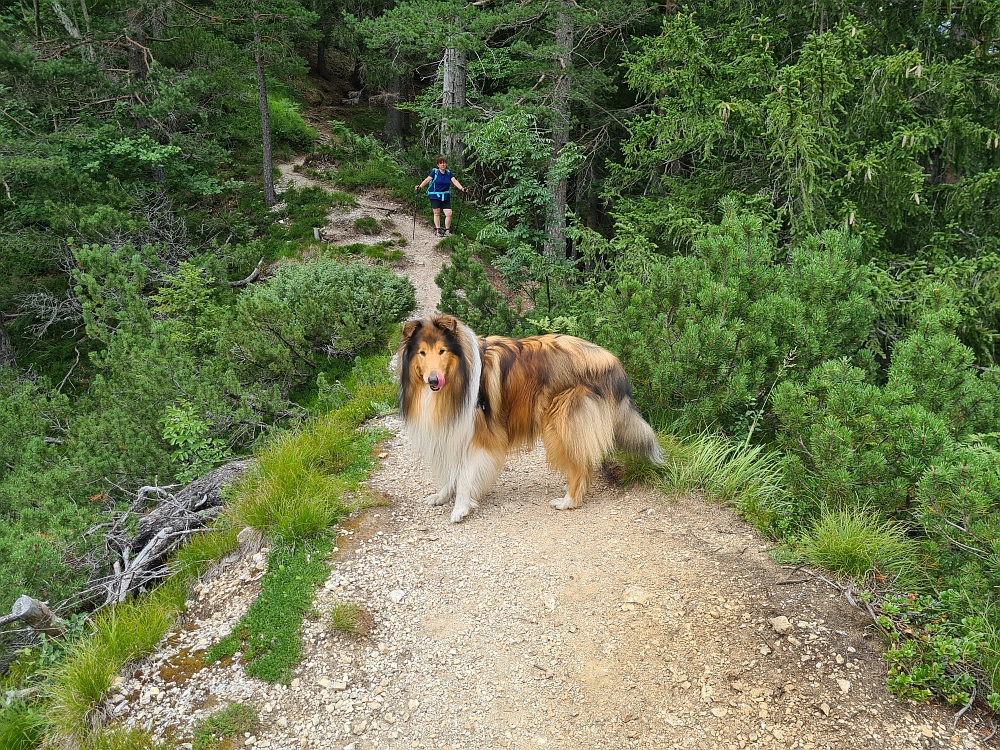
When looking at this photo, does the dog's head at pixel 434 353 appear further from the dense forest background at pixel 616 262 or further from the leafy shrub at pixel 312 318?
the leafy shrub at pixel 312 318

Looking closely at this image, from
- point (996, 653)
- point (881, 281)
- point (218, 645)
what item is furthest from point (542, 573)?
point (881, 281)

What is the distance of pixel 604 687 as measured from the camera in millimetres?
3412

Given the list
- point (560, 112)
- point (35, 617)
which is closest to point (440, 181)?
point (560, 112)

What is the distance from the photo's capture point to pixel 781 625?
11.8 feet

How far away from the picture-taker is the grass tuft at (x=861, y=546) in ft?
12.6

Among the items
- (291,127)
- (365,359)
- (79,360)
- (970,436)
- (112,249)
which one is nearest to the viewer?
(970,436)

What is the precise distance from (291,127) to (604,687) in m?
20.6

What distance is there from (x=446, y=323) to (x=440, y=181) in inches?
427

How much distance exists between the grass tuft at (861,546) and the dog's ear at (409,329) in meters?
2.99

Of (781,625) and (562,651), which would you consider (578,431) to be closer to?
(562,651)

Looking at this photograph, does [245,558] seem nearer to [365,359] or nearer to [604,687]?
[604,687]

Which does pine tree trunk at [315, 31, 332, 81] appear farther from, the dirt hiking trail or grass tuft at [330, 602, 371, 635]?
grass tuft at [330, 602, 371, 635]

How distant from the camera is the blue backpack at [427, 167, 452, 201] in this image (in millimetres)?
14352

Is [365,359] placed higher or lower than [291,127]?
lower
